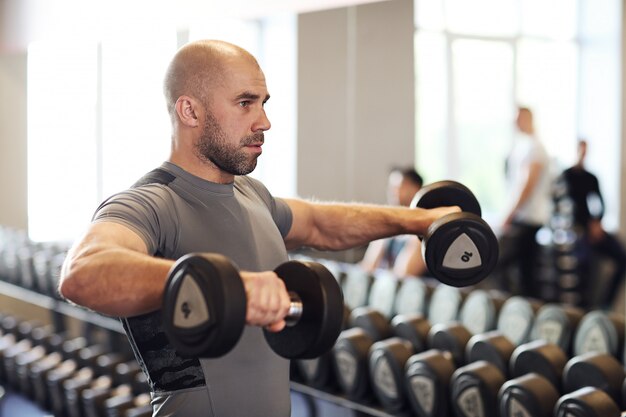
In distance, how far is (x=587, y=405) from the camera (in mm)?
1698

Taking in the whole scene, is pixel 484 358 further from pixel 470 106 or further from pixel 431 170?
pixel 470 106

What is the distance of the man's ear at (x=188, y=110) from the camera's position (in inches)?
50.4

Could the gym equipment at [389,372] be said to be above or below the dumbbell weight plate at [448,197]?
below

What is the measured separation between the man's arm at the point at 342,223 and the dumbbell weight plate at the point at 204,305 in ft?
1.97

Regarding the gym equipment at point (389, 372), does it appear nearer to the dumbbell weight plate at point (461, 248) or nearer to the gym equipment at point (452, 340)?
the gym equipment at point (452, 340)

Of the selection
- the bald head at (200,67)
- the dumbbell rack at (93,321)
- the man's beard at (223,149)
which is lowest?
the dumbbell rack at (93,321)

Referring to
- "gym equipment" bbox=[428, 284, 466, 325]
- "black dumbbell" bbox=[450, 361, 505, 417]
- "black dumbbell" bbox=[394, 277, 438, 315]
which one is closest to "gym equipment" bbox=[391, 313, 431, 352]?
"gym equipment" bbox=[428, 284, 466, 325]

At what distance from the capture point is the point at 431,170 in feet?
17.3

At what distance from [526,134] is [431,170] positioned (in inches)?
30.1

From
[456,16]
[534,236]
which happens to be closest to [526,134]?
[534,236]

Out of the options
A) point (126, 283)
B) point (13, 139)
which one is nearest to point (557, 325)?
point (126, 283)

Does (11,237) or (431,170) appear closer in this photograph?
(11,237)

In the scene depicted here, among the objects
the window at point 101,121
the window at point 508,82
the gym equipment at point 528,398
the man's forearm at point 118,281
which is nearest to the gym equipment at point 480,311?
the gym equipment at point 528,398

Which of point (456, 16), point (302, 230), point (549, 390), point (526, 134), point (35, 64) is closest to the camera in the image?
point (302, 230)
